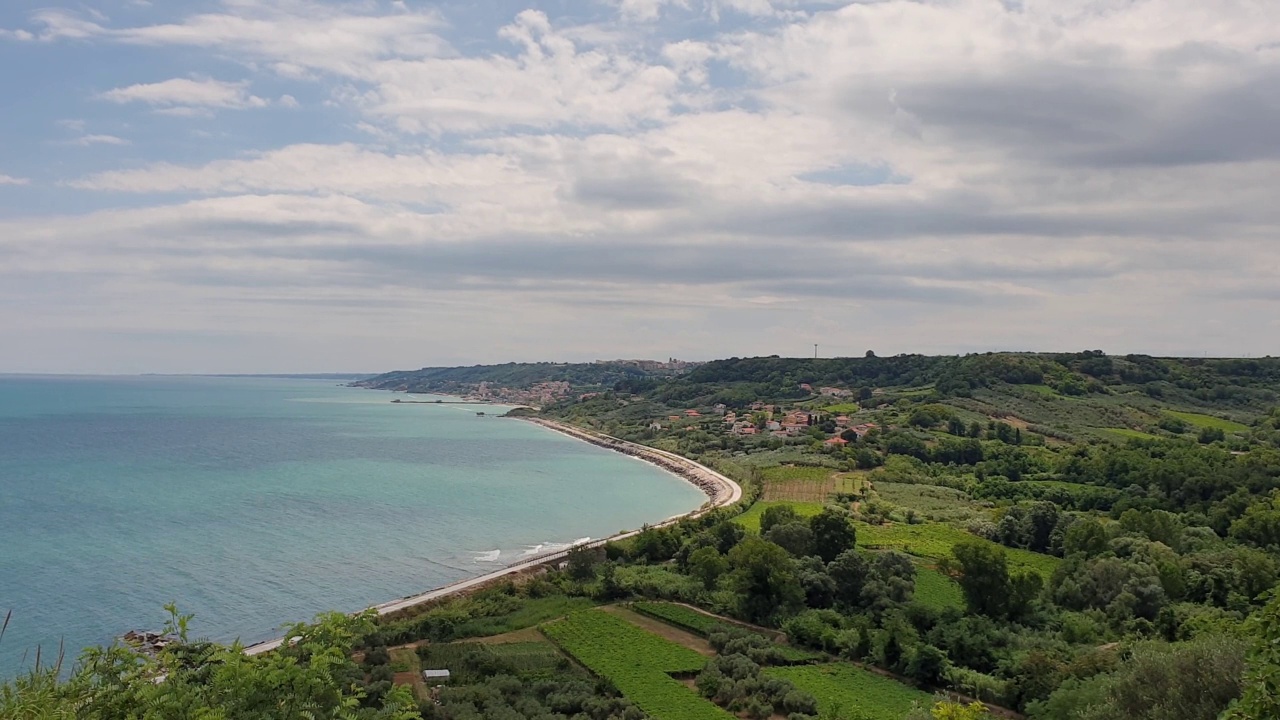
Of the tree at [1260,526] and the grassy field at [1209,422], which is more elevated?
the grassy field at [1209,422]

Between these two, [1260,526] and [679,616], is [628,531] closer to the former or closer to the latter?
[679,616]

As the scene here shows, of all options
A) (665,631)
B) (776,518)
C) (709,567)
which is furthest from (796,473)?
(665,631)

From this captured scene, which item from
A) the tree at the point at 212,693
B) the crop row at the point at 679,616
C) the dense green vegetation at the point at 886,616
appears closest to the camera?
the tree at the point at 212,693

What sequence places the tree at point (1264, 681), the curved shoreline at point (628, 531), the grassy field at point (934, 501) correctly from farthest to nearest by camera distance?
the grassy field at point (934, 501) < the curved shoreline at point (628, 531) < the tree at point (1264, 681)

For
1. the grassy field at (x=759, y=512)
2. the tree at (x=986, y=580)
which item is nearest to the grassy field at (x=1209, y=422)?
the grassy field at (x=759, y=512)

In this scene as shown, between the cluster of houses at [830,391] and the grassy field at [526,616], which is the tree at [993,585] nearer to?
the grassy field at [526,616]

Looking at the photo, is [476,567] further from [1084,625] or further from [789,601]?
[1084,625]
